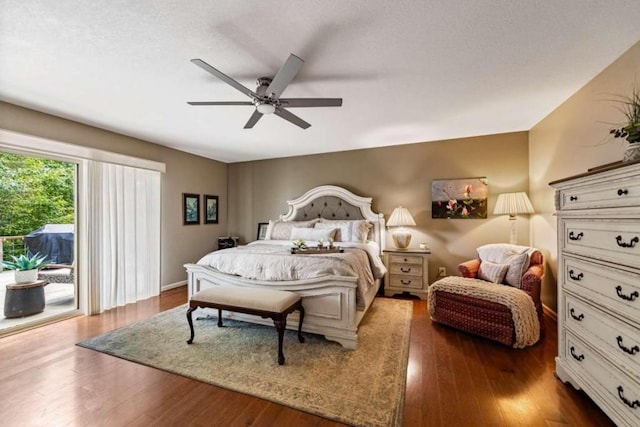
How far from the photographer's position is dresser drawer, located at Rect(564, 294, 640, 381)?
136cm

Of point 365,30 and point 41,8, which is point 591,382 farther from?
point 41,8

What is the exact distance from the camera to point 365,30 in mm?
1751

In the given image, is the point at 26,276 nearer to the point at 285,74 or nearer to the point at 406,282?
the point at 285,74

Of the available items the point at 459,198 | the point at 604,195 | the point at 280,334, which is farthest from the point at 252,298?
the point at 459,198

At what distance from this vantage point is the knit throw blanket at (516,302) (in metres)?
2.44

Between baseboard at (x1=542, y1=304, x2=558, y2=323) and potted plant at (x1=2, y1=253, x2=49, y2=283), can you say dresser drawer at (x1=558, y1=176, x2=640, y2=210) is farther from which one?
potted plant at (x1=2, y1=253, x2=49, y2=283)

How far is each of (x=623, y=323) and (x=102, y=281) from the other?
506cm

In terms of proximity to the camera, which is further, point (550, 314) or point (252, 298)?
Answer: point (550, 314)

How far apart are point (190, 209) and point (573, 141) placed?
562 cm

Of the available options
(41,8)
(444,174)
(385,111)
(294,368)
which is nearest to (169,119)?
(41,8)

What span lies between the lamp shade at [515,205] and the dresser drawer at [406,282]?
1.46 metres

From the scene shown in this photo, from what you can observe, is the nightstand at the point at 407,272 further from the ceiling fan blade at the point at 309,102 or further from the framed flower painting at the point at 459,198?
the ceiling fan blade at the point at 309,102

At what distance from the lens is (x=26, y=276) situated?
3.27 metres

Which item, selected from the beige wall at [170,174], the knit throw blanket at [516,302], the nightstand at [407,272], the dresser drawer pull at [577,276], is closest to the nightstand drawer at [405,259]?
the nightstand at [407,272]
